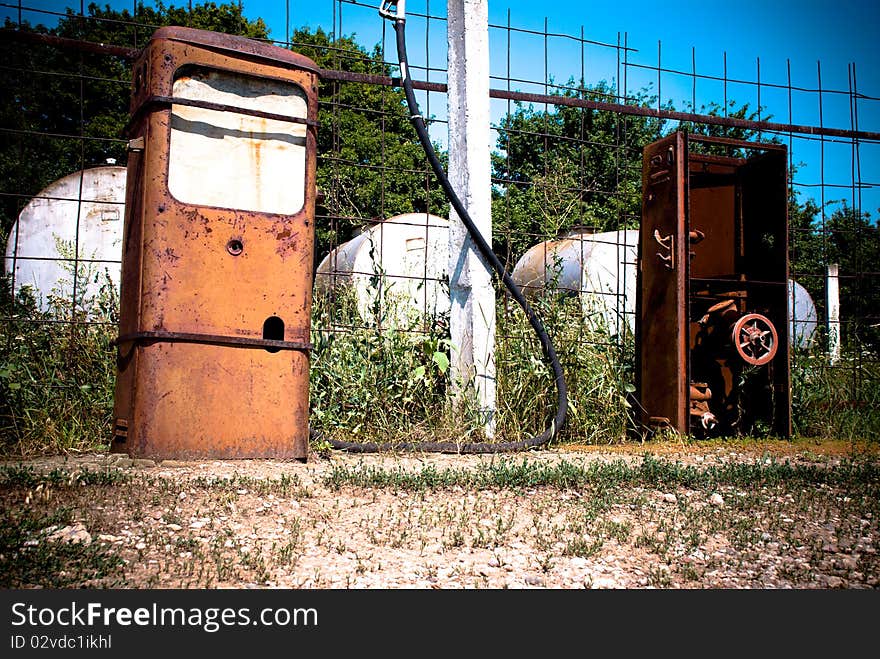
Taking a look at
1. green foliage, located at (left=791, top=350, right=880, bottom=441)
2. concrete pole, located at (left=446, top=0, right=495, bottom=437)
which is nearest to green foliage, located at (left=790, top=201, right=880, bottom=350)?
green foliage, located at (left=791, top=350, right=880, bottom=441)

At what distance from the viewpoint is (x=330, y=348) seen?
5.43 metres

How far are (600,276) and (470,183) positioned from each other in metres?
4.21

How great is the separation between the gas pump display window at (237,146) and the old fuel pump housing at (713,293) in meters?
3.16

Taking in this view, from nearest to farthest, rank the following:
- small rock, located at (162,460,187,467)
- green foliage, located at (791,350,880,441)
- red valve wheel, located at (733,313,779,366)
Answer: small rock, located at (162,460,187,467) → red valve wheel, located at (733,313,779,366) → green foliage, located at (791,350,880,441)

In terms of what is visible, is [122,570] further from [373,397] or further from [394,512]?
[373,397]

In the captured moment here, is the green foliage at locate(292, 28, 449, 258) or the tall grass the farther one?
the green foliage at locate(292, 28, 449, 258)

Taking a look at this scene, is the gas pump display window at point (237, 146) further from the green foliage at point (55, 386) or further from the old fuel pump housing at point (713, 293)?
the old fuel pump housing at point (713, 293)

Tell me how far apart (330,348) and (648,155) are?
3237mm

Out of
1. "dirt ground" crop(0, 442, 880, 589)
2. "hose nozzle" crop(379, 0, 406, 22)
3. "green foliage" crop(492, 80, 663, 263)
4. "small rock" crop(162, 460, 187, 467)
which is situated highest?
"green foliage" crop(492, 80, 663, 263)

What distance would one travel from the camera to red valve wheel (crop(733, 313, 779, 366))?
19.8 ft

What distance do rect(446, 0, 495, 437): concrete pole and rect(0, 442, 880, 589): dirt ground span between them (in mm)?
1439

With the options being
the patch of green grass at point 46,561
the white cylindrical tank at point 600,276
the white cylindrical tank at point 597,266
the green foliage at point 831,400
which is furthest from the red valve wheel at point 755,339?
the patch of green grass at point 46,561

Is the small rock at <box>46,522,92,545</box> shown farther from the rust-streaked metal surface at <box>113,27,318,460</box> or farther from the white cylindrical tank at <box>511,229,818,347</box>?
the white cylindrical tank at <box>511,229,818,347</box>

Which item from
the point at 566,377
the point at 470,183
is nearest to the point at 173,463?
the point at 470,183
